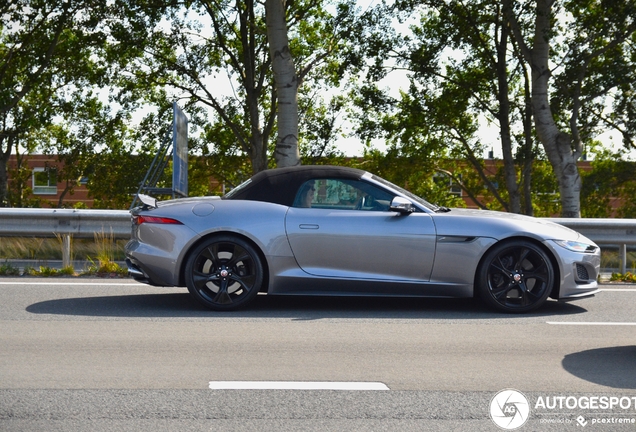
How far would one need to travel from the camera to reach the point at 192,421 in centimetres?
447

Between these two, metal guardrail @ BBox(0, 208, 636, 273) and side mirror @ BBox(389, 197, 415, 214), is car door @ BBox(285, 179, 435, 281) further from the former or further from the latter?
metal guardrail @ BBox(0, 208, 636, 273)

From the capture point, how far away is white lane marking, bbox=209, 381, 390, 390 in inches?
205

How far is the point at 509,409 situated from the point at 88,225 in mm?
8520

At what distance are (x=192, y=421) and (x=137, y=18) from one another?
87.1ft

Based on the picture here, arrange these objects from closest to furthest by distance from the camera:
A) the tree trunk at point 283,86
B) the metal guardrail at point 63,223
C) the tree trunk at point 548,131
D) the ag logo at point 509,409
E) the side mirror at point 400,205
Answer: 1. the ag logo at point 509,409
2. the side mirror at point 400,205
3. the metal guardrail at point 63,223
4. the tree trunk at point 283,86
5. the tree trunk at point 548,131

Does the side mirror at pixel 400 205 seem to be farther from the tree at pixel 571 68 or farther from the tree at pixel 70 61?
the tree at pixel 70 61

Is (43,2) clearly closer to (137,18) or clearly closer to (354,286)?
(137,18)

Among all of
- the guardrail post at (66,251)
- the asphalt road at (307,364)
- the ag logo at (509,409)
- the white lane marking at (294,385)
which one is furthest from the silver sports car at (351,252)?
the guardrail post at (66,251)

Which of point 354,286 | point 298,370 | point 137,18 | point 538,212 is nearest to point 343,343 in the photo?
point 298,370

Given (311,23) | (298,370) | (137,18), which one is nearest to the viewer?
(298,370)

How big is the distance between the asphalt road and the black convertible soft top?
3.41 feet

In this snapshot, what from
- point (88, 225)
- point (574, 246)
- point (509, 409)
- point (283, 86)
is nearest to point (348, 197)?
point (574, 246)

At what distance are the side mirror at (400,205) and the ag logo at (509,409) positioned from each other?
10.4ft

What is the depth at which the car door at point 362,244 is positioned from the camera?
812 centimetres
